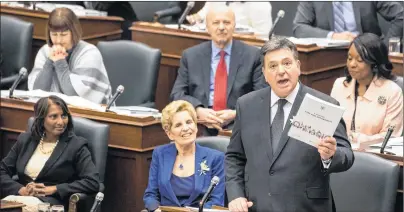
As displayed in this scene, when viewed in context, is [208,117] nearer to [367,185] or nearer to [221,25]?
[221,25]

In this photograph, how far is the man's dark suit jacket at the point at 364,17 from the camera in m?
6.97

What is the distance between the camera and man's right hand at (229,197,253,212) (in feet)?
13.2

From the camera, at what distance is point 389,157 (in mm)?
5082

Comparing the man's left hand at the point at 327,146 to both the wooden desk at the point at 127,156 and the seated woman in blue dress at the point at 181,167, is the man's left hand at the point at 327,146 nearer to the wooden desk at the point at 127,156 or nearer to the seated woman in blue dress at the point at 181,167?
the seated woman in blue dress at the point at 181,167

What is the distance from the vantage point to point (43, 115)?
5.57m

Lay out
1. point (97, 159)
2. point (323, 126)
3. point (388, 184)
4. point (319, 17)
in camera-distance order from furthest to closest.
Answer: point (319, 17) < point (97, 159) < point (388, 184) < point (323, 126)

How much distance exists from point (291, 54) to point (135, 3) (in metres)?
4.41

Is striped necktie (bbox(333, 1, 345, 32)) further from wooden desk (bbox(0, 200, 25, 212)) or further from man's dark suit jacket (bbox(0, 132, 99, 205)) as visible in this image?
wooden desk (bbox(0, 200, 25, 212))

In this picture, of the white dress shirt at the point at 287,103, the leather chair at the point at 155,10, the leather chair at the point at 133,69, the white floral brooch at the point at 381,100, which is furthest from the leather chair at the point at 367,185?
the leather chair at the point at 155,10

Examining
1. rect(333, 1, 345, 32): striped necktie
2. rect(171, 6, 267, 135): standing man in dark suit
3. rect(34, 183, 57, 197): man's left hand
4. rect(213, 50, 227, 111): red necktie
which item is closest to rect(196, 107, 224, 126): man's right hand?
rect(171, 6, 267, 135): standing man in dark suit

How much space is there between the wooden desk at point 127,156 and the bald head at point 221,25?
0.63m

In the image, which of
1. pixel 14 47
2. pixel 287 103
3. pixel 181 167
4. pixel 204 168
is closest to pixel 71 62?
pixel 14 47

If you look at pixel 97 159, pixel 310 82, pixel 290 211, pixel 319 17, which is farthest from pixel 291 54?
pixel 319 17

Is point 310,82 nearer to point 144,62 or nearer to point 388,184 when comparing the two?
point 144,62
